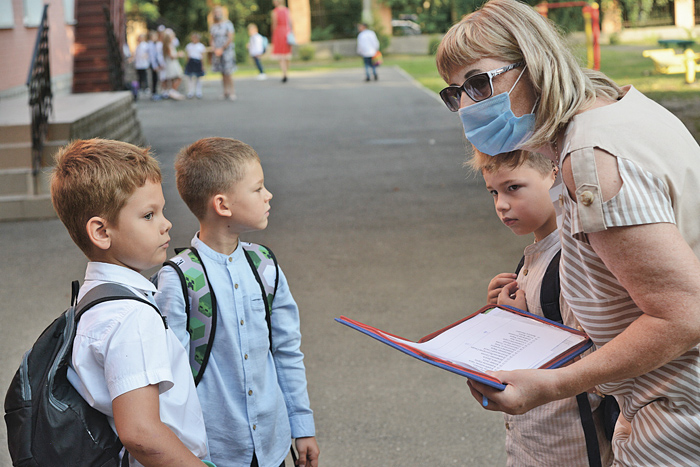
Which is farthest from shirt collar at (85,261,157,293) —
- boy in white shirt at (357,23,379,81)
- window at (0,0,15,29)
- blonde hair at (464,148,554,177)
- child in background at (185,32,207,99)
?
boy in white shirt at (357,23,379,81)

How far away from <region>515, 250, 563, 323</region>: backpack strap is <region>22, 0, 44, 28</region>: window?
1583cm

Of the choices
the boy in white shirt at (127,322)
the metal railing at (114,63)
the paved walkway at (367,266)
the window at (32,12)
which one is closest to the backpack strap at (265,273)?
the boy in white shirt at (127,322)

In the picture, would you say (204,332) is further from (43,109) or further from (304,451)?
(43,109)

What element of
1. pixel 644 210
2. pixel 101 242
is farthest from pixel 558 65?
pixel 101 242

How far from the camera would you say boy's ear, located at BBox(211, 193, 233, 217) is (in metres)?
2.58

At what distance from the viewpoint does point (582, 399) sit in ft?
7.80

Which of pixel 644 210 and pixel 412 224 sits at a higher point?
pixel 644 210

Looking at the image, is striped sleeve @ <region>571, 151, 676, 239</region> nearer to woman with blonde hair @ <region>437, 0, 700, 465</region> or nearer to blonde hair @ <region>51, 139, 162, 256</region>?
woman with blonde hair @ <region>437, 0, 700, 465</region>

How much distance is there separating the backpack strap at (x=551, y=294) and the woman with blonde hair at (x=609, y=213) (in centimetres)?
44

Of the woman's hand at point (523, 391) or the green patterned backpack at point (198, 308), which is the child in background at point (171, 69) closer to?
the green patterned backpack at point (198, 308)

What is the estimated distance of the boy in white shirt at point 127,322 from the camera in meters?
1.85

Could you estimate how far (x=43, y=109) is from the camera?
9.34 meters

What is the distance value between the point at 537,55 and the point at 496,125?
0.83 ft

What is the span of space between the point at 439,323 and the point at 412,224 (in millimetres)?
2741
